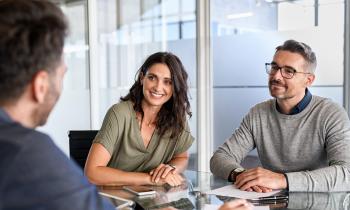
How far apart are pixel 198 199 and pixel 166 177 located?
0.30 metres

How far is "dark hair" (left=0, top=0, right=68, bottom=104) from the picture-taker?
813 millimetres

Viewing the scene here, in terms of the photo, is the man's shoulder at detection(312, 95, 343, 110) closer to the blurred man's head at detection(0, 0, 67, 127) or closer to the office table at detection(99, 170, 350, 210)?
the office table at detection(99, 170, 350, 210)

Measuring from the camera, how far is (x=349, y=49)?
10.2ft

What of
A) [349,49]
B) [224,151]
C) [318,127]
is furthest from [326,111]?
[349,49]

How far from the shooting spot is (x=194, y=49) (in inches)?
168

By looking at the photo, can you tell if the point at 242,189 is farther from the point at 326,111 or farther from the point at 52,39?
the point at 52,39

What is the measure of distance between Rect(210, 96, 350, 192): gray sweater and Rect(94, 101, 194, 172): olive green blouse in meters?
0.33

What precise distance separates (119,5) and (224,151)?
2.58m

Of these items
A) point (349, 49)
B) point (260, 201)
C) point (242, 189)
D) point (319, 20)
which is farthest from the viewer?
point (319, 20)

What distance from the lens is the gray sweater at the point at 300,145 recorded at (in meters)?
1.74

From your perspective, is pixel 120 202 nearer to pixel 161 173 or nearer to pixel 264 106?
pixel 161 173

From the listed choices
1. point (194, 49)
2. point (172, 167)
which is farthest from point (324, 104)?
point (194, 49)

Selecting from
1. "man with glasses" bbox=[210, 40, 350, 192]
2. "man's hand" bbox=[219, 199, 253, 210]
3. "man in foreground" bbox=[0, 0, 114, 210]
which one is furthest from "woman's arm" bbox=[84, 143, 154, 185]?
"man in foreground" bbox=[0, 0, 114, 210]

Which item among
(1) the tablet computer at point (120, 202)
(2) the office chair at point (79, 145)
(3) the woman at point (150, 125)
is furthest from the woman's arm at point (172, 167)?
(2) the office chair at point (79, 145)
